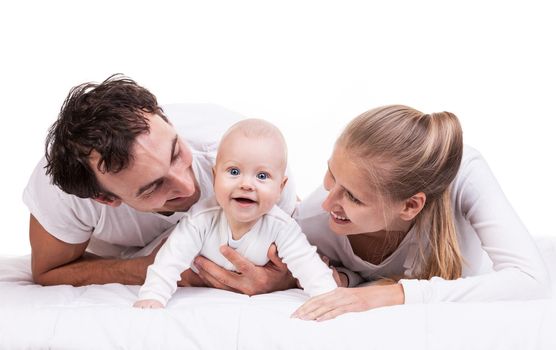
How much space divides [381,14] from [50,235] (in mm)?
1919

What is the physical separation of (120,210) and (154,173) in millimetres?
415

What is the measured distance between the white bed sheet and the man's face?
0.34 meters

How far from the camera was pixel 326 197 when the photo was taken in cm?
262

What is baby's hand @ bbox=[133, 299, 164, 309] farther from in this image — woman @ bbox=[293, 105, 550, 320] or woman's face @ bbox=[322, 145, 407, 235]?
woman's face @ bbox=[322, 145, 407, 235]

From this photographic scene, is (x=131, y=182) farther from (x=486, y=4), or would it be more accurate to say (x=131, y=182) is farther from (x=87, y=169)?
(x=486, y=4)

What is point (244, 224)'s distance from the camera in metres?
2.52

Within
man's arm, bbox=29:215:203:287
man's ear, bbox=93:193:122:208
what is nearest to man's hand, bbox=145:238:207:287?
man's arm, bbox=29:215:203:287

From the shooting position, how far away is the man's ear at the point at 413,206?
2.45 meters

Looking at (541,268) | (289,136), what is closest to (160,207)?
(541,268)

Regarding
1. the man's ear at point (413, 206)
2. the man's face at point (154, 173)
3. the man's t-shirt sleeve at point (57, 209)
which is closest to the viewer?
the man's face at point (154, 173)

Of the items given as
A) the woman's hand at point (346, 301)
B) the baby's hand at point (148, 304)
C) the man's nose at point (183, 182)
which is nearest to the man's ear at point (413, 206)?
the woman's hand at point (346, 301)

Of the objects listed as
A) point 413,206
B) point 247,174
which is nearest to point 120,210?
point 247,174

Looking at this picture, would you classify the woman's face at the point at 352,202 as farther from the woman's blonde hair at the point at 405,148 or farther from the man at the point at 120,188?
the man at the point at 120,188

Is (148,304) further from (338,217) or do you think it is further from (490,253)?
(490,253)
